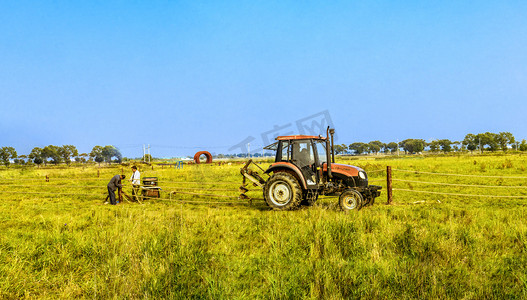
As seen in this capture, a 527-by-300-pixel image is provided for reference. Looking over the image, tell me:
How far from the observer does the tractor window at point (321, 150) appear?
31.0ft

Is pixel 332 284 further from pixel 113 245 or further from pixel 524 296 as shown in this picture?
pixel 113 245

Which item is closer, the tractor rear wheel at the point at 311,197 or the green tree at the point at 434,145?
the tractor rear wheel at the point at 311,197

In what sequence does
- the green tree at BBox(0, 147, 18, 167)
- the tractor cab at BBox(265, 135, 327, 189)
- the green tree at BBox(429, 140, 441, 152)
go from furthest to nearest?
the green tree at BBox(429, 140, 441, 152) → the green tree at BBox(0, 147, 18, 167) → the tractor cab at BBox(265, 135, 327, 189)

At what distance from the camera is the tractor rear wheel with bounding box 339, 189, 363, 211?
8672 mm

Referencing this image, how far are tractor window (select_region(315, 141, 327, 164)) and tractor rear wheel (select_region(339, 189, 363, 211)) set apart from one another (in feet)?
4.15

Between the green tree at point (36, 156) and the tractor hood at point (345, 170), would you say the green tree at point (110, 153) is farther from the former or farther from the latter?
the tractor hood at point (345, 170)

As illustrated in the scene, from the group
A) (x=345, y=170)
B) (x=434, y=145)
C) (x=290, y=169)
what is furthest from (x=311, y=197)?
(x=434, y=145)

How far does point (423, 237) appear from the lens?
4840mm

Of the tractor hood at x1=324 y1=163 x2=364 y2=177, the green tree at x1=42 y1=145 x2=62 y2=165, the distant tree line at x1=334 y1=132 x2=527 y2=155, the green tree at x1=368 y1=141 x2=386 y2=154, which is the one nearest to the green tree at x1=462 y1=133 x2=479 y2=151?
the distant tree line at x1=334 y1=132 x2=527 y2=155

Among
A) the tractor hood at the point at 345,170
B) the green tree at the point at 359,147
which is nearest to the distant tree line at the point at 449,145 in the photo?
the green tree at the point at 359,147

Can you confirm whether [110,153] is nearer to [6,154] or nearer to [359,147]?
[6,154]

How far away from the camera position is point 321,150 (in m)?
9.51

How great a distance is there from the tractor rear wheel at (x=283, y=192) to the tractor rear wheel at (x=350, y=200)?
1.25 meters

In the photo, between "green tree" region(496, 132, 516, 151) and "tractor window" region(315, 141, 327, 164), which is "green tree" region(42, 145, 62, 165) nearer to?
"tractor window" region(315, 141, 327, 164)
